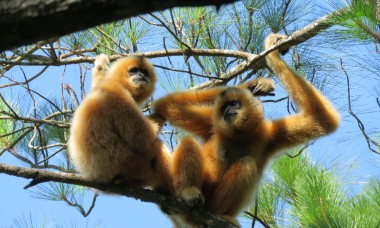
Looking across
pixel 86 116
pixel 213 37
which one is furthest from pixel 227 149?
pixel 213 37

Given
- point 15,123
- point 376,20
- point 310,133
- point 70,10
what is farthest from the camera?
point 15,123

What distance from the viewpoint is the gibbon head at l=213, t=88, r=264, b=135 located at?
4.50 meters

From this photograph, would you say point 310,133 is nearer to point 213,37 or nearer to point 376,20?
point 376,20

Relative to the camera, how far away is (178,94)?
485cm

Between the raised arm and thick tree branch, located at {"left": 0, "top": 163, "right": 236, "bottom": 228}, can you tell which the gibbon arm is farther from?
thick tree branch, located at {"left": 0, "top": 163, "right": 236, "bottom": 228}

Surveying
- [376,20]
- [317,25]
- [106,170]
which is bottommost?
[106,170]

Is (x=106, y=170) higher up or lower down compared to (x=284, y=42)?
lower down

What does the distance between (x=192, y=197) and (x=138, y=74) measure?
186cm

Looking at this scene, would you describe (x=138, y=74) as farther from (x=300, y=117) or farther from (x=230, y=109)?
Result: (x=300, y=117)

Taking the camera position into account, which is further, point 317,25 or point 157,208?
point 157,208

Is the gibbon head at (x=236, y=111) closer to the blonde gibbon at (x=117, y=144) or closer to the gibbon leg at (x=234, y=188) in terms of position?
the gibbon leg at (x=234, y=188)

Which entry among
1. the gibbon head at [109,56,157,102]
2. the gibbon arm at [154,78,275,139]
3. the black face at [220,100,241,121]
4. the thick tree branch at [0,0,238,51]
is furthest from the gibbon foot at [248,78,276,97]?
the thick tree branch at [0,0,238,51]

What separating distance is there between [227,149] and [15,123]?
13.8 feet

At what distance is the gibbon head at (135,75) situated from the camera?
15.1ft
